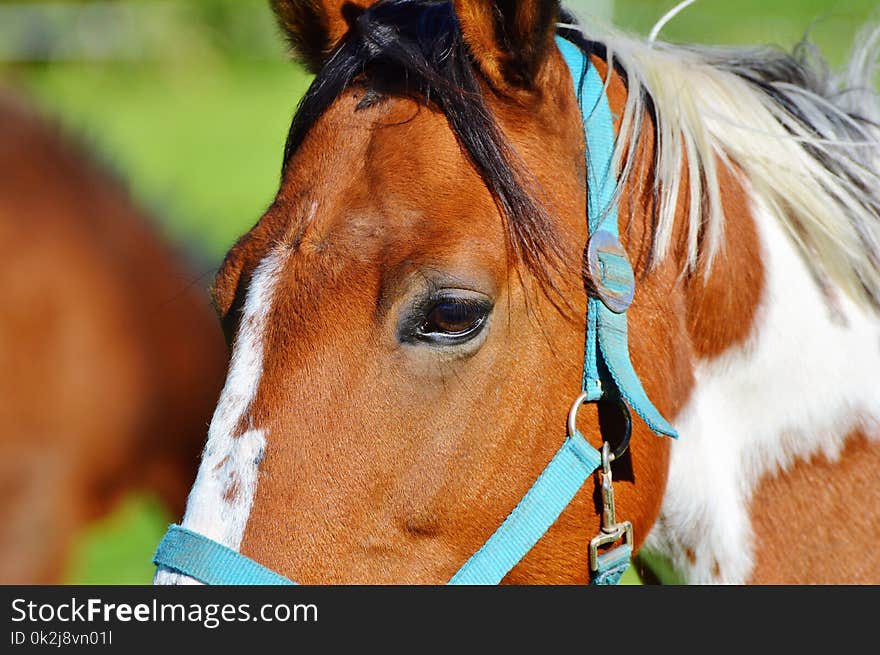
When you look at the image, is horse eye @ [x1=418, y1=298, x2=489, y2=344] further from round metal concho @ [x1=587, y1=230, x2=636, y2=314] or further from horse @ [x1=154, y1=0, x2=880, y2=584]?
round metal concho @ [x1=587, y1=230, x2=636, y2=314]

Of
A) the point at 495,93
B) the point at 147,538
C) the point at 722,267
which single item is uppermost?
the point at 495,93

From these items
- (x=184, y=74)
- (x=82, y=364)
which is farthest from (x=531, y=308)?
(x=184, y=74)

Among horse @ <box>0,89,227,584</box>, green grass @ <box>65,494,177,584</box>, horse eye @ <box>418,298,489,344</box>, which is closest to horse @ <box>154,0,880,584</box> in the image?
horse eye @ <box>418,298,489,344</box>

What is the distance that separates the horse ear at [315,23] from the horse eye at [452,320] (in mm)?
629

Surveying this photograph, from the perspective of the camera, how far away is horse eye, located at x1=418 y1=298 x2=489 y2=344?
1381mm

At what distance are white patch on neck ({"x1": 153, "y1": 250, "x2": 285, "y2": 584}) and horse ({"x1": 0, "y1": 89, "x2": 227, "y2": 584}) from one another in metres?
1.88

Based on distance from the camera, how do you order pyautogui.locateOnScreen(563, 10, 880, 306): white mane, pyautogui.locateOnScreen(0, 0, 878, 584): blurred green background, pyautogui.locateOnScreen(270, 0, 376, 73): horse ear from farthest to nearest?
pyautogui.locateOnScreen(0, 0, 878, 584): blurred green background, pyautogui.locateOnScreen(270, 0, 376, 73): horse ear, pyautogui.locateOnScreen(563, 10, 880, 306): white mane

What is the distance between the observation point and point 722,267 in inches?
63.5

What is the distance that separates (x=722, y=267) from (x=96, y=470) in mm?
2450

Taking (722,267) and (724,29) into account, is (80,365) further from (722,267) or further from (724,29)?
(724,29)

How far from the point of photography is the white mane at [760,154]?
1.58 meters

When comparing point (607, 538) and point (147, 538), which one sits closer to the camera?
point (607, 538)

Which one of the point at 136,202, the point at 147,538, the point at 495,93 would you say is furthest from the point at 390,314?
the point at 147,538

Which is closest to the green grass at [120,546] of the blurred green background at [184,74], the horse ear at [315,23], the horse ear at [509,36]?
the horse ear at [315,23]
